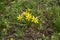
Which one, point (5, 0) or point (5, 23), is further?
point (5, 0)

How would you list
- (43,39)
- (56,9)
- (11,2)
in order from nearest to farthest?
(43,39) < (56,9) < (11,2)

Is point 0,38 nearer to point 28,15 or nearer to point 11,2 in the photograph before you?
point 28,15

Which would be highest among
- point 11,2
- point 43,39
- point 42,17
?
point 11,2

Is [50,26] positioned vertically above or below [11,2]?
below

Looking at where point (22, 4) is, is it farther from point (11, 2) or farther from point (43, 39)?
point (43, 39)

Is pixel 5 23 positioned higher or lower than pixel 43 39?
higher

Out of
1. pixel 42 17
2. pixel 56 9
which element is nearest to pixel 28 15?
pixel 42 17

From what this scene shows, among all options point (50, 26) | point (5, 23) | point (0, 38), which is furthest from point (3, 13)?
point (50, 26)

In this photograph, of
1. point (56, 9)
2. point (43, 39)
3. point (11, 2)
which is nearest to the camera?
point (43, 39)

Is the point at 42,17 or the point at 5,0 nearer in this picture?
the point at 42,17
